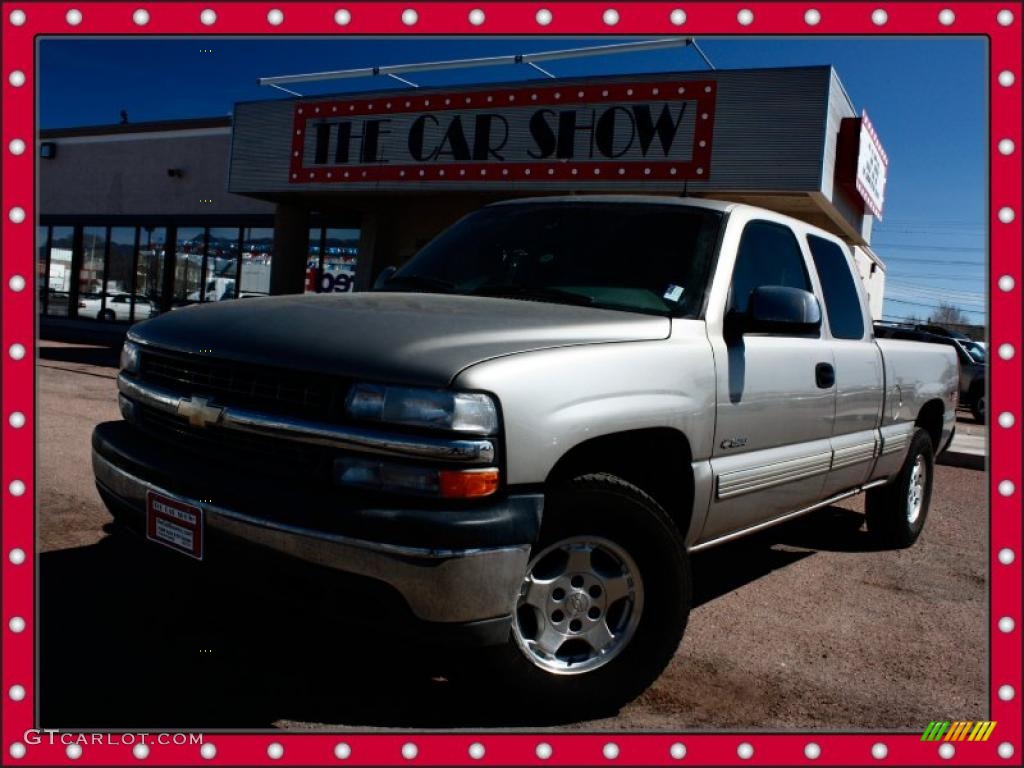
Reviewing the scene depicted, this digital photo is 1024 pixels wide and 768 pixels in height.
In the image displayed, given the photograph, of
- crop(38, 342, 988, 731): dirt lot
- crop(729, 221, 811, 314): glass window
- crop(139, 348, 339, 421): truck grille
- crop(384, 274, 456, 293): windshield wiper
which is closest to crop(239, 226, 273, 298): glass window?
crop(38, 342, 988, 731): dirt lot

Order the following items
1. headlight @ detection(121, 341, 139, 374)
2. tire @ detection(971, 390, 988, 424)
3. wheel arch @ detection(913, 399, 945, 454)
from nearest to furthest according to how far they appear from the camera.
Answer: headlight @ detection(121, 341, 139, 374), wheel arch @ detection(913, 399, 945, 454), tire @ detection(971, 390, 988, 424)

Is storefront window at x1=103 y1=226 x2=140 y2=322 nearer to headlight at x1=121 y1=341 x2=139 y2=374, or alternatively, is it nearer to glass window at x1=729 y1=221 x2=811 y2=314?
headlight at x1=121 y1=341 x2=139 y2=374

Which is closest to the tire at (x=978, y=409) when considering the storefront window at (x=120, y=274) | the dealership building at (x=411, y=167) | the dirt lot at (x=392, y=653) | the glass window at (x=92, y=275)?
the dealership building at (x=411, y=167)

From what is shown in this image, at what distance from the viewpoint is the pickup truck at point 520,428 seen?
7.84 feet

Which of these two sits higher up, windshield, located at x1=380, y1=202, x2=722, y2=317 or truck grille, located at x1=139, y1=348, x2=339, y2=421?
windshield, located at x1=380, y1=202, x2=722, y2=317

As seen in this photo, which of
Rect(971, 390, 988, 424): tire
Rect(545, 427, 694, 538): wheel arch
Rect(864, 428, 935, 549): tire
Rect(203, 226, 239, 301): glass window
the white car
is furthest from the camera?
the white car

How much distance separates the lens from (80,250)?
24.7m

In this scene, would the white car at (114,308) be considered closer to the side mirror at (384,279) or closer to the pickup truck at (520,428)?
the side mirror at (384,279)

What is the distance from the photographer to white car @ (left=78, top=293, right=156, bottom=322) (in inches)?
915

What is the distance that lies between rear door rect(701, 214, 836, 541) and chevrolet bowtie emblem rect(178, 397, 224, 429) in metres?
1.75

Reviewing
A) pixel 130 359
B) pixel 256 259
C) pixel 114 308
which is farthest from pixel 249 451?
pixel 114 308

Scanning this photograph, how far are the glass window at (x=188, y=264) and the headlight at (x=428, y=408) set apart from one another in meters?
20.6

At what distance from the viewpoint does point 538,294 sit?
11.5 ft

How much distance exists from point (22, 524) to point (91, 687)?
92 cm
